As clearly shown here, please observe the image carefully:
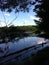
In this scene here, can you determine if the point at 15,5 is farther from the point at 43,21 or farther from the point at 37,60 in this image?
the point at 43,21

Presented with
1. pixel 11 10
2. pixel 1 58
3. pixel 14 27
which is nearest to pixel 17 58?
pixel 1 58

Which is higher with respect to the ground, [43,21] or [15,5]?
[15,5]

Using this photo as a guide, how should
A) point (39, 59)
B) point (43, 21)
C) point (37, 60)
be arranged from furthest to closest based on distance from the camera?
point (43, 21) < point (39, 59) < point (37, 60)

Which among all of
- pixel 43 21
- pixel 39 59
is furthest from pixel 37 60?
pixel 43 21

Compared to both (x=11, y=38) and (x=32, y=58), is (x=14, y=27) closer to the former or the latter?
(x=11, y=38)

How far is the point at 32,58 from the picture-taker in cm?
650

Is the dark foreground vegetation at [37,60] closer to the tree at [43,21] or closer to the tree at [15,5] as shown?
the tree at [15,5]

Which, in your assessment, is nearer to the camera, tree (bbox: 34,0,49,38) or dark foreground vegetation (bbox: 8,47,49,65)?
dark foreground vegetation (bbox: 8,47,49,65)

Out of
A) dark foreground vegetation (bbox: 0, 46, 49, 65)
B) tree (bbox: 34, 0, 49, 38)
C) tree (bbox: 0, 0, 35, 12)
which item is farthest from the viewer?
tree (bbox: 34, 0, 49, 38)

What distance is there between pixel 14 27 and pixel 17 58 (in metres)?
3.93

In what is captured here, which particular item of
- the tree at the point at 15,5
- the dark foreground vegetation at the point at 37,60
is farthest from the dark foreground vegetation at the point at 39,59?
the tree at the point at 15,5

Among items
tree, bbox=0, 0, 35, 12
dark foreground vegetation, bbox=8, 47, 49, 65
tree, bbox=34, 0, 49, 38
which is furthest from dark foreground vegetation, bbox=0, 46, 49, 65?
tree, bbox=34, 0, 49, 38

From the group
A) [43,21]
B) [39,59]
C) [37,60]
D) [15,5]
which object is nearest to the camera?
[37,60]

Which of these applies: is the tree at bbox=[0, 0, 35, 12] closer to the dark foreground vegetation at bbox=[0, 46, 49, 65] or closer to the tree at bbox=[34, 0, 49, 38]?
the dark foreground vegetation at bbox=[0, 46, 49, 65]
